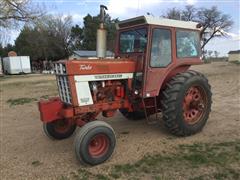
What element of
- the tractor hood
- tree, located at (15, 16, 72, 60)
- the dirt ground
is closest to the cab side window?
the tractor hood

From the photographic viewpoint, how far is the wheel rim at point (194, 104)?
726 cm

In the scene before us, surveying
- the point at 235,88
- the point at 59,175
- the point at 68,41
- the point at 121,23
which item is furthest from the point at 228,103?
the point at 68,41

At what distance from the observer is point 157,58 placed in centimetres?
688

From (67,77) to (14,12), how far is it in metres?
26.4

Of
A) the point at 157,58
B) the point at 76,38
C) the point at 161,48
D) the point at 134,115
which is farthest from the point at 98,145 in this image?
the point at 76,38

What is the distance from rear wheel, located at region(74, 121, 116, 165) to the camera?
566 centimetres

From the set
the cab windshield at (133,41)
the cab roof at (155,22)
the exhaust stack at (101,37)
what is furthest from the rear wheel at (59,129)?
the cab roof at (155,22)

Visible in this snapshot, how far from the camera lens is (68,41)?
192 ft

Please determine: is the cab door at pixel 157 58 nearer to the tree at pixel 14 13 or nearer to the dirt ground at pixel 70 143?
the dirt ground at pixel 70 143

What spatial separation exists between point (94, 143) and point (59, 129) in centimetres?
162

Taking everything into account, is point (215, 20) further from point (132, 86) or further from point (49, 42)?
point (132, 86)

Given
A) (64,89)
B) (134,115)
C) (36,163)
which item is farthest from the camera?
(134,115)

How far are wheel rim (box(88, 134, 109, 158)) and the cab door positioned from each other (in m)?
1.35

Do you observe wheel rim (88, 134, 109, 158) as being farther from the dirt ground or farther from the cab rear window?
the cab rear window
